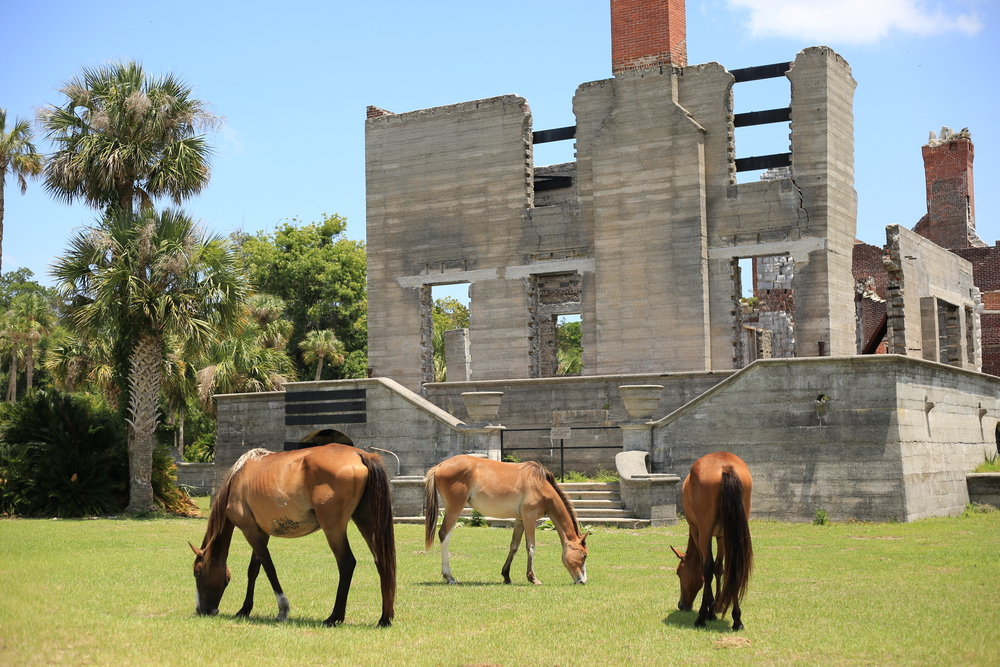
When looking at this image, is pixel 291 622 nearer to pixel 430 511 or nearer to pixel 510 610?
pixel 510 610

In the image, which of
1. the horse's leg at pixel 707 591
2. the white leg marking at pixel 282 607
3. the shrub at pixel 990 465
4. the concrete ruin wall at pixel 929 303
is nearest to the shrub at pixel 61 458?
the white leg marking at pixel 282 607

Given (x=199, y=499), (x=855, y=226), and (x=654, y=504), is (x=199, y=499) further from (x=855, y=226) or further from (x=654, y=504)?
(x=855, y=226)

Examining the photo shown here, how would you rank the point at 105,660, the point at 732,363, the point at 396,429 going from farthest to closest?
the point at 732,363 < the point at 396,429 < the point at 105,660

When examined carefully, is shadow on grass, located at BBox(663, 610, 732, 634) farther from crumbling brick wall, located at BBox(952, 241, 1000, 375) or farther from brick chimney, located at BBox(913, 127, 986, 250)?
brick chimney, located at BBox(913, 127, 986, 250)

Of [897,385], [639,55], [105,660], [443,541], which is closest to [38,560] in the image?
[443,541]

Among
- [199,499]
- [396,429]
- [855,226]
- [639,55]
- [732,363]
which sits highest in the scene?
[639,55]

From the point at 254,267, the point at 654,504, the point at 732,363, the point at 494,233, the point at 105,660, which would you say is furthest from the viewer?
the point at 254,267

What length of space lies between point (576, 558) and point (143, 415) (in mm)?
14055

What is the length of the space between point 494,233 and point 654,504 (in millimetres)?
12502

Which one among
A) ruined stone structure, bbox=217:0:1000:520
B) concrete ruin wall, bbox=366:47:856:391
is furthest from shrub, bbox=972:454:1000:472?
concrete ruin wall, bbox=366:47:856:391

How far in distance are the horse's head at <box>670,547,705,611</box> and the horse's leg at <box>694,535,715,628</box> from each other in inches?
18.4

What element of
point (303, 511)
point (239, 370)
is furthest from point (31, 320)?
point (303, 511)

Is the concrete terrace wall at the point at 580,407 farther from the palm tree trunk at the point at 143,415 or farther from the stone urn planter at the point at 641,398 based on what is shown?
the palm tree trunk at the point at 143,415

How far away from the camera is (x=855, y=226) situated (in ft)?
85.6
